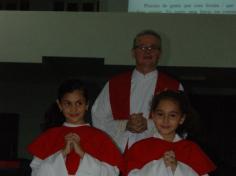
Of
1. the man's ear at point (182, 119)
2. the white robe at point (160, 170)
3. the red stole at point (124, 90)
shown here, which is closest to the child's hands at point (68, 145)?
the white robe at point (160, 170)

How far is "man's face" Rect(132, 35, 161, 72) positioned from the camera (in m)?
3.39

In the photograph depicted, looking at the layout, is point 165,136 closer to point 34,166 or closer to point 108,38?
point 34,166

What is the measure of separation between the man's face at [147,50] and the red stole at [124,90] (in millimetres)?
215

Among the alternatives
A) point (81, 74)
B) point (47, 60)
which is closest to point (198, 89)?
point (81, 74)

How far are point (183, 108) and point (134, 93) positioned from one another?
71 centimetres

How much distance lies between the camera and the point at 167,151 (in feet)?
9.45

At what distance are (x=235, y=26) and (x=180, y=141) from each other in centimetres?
194

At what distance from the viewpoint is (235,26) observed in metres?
4.63

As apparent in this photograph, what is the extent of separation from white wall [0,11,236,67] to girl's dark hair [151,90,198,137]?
1542 mm

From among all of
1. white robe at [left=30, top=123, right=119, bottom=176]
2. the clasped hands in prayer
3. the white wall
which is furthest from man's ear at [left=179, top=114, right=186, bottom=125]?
the white wall

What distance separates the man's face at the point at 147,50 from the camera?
11.1 ft

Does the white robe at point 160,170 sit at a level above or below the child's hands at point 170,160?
below

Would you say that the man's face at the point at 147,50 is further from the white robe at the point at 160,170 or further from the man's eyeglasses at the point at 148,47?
the white robe at the point at 160,170

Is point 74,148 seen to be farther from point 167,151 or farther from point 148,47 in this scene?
point 148,47
